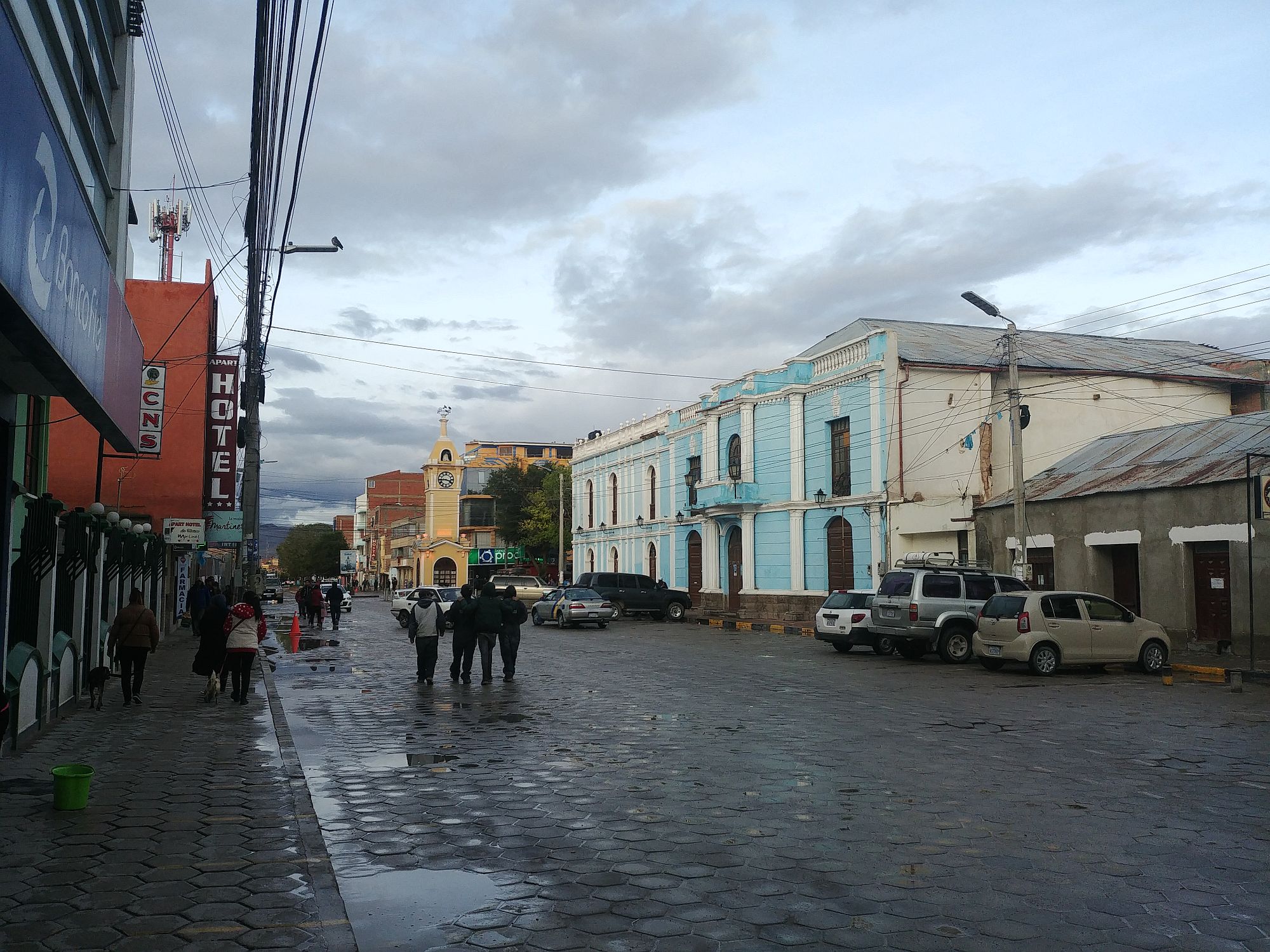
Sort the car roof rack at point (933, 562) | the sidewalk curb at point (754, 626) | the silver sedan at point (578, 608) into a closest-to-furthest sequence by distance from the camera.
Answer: the car roof rack at point (933, 562) → the sidewalk curb at point (754, 626) → the silver sedan at point (578, 608)

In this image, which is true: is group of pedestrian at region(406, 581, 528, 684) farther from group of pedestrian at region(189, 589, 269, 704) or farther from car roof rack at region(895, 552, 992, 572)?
car roof rack at region(895, 552, 992, 572)

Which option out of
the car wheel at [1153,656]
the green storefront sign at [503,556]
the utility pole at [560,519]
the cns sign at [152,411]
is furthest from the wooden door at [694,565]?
the green storefront sign at [503,556]

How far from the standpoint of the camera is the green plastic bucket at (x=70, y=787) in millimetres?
7809

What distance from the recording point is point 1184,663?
2092 cm

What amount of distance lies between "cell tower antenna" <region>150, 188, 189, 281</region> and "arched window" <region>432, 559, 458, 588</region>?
2075 inches

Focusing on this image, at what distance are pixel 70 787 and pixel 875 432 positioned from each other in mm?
30992

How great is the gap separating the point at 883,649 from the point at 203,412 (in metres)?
22.2

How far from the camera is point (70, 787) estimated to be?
308 inches

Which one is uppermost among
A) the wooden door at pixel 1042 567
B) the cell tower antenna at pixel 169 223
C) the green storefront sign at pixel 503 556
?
the cell tower antenna at pixel 169 223

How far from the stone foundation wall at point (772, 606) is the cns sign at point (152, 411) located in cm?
2299

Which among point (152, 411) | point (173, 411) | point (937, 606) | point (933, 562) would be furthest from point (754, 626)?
point (152, 411)

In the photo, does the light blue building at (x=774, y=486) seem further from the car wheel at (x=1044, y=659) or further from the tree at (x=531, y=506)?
the tree at (x=531, y=506)

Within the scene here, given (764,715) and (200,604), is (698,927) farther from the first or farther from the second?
(200,604)

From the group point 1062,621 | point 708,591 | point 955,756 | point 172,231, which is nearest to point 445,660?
point 1062,621
